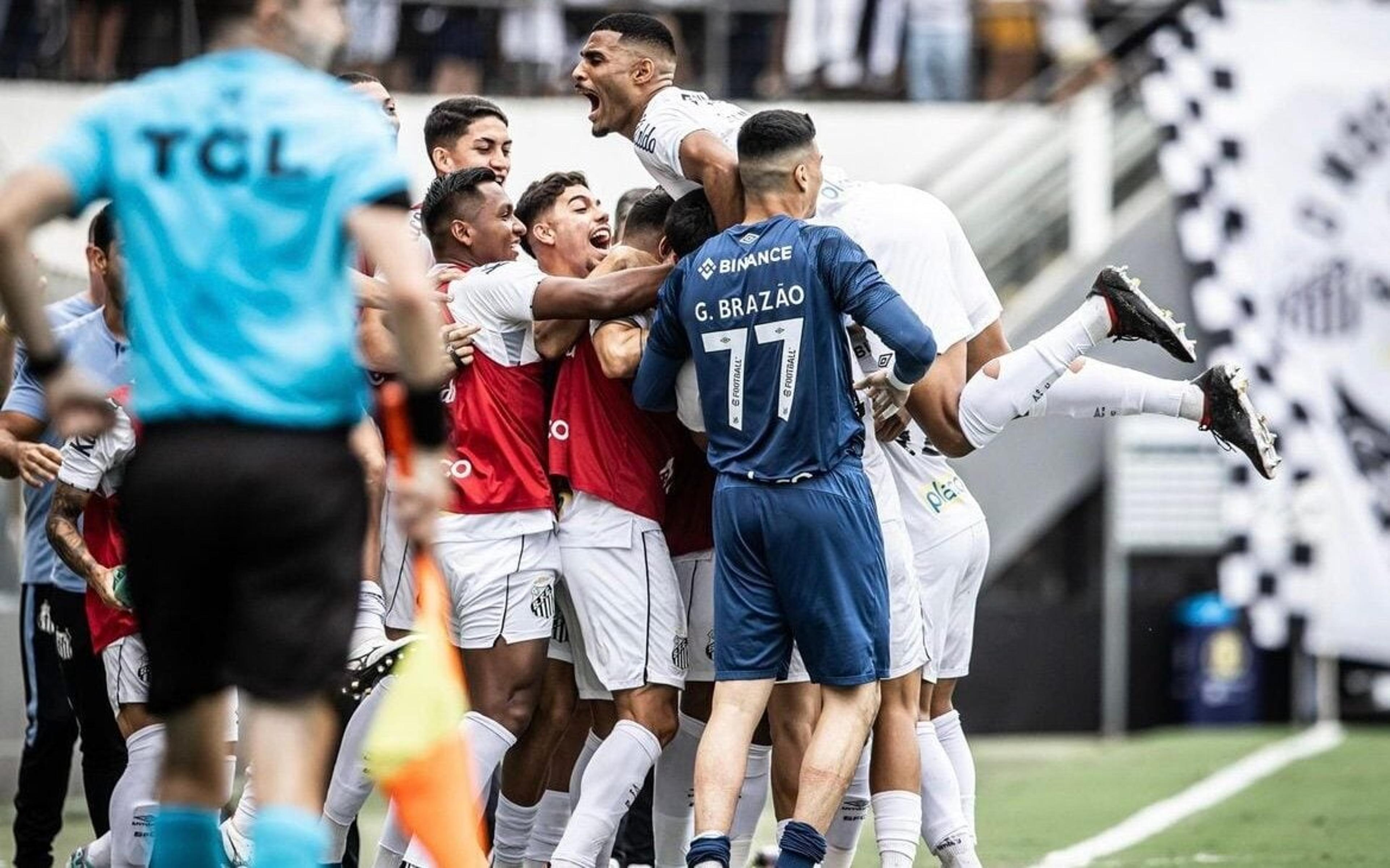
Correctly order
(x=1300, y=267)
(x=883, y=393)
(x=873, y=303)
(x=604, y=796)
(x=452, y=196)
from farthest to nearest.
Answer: (x=1300, y=267), (x=452, y=196), (x=604, y=796), (x=883, y=393), (x=873, y=303)

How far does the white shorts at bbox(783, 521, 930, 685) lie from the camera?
22.5ft

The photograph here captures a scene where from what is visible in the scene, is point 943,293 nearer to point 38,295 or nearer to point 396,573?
point 396,573

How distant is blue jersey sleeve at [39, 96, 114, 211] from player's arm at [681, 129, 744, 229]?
8.90 ft

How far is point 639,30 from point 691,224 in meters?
0.75

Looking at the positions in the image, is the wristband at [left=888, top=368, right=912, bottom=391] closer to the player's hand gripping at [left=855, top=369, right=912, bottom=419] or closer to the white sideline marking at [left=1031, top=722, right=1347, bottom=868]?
the player's hand gripping at [left=855, top=369, right=912, bottom=419]

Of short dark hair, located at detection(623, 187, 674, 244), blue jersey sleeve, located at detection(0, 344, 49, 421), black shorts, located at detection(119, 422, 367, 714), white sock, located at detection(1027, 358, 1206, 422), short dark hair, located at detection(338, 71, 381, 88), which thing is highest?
short dark hair, located at detection(338, 71, 381, 88)

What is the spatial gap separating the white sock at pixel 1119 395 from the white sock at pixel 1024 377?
0.25 m

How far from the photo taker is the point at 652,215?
24.6ft

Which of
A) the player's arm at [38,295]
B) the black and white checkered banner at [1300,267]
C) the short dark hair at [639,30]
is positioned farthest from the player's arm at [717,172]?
the black and white checkered banner at [1300,267]

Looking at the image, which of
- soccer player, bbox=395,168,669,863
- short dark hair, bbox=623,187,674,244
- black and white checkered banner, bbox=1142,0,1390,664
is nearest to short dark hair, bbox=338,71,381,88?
soccer player, bbox=395,168,669,863

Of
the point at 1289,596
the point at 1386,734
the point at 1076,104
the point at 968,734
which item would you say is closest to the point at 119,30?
the point at 1076,104

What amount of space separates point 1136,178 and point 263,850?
1272 centimetres

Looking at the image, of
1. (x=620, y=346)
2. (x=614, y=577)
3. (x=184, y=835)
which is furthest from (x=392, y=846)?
(x=184, y=835)

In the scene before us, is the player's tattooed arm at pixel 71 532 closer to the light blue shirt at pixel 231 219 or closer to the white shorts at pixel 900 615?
the white shorts at pixel 900 615
